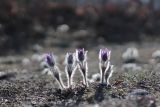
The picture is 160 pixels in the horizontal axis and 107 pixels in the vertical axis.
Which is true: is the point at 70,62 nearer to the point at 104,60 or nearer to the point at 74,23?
the point at 104,60

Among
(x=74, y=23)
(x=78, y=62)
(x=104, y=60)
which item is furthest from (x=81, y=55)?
(x=74, y=23)

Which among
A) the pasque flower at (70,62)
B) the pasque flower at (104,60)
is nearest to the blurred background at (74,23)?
the pasque flower at (70,62)

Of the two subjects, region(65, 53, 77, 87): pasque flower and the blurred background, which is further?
the blurred background

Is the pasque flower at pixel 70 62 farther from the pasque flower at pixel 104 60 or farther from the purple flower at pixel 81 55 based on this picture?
the pasque flower at pixel 104 60

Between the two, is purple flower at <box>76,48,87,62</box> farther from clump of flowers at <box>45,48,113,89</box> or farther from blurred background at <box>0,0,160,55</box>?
blurred background at <box>0,0,160,55</box>

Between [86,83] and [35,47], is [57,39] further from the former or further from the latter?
[86,83]

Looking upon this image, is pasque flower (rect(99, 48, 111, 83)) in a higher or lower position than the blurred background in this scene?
higher

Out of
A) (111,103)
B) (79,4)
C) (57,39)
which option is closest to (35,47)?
(57,39)

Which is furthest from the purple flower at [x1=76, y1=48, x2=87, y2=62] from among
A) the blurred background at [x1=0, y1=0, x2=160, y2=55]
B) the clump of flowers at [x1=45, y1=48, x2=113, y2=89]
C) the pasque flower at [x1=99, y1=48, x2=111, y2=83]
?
the blurred background at [x1=0, y1=0, x2=160, y2=55]
